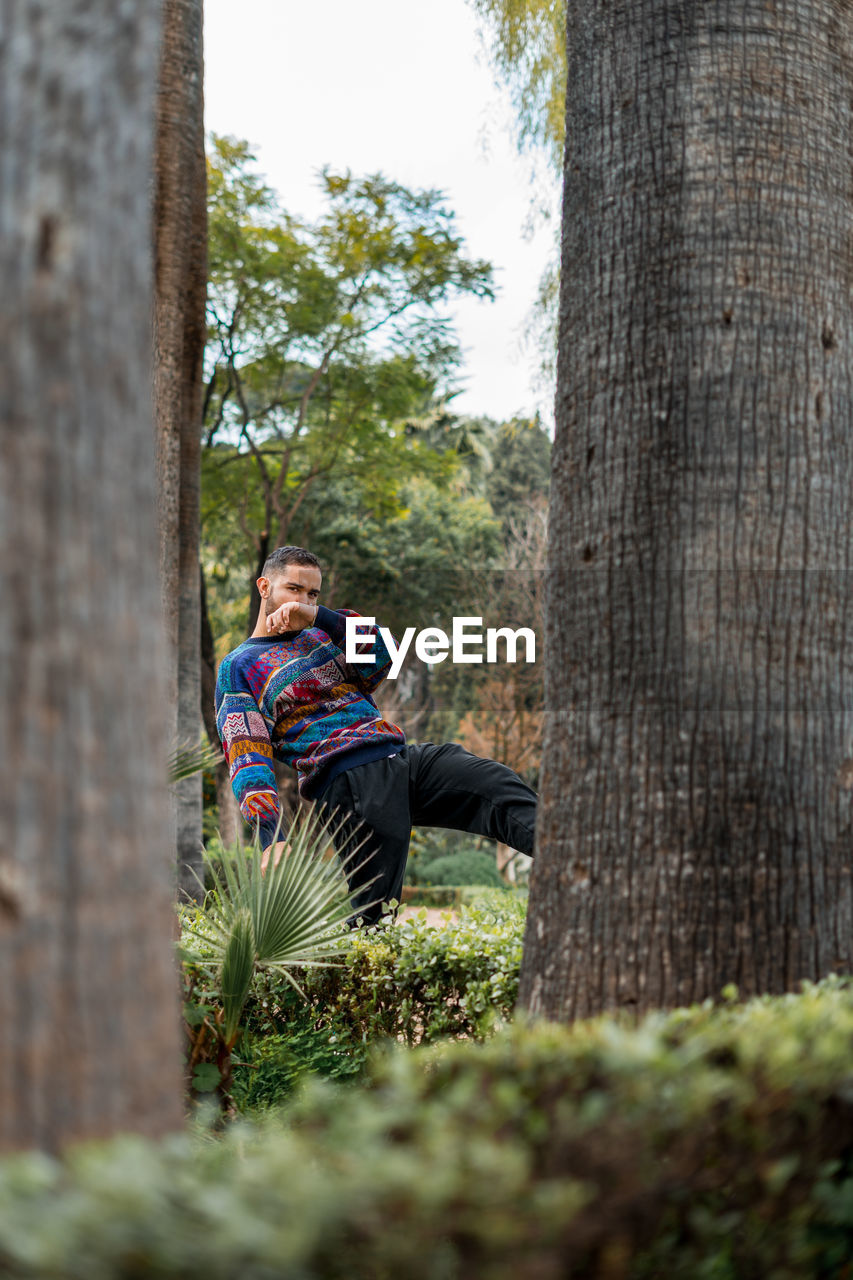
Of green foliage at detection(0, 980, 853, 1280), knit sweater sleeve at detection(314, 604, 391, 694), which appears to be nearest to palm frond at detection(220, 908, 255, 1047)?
green foliage at detection(0, 980, 853, 1280)

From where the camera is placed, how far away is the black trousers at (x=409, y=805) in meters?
4.55

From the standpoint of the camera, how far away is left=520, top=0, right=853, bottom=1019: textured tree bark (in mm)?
2424

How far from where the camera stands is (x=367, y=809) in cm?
455

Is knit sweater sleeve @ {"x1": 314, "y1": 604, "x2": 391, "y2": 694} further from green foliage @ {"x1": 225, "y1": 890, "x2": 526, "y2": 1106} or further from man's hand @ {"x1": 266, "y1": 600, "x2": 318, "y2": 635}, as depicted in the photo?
green foliage @ {"x1": 225, "y1": 890, "x2": 526, "y2": 1106}

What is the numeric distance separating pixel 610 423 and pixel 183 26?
4755mm

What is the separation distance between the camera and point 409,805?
4738mm

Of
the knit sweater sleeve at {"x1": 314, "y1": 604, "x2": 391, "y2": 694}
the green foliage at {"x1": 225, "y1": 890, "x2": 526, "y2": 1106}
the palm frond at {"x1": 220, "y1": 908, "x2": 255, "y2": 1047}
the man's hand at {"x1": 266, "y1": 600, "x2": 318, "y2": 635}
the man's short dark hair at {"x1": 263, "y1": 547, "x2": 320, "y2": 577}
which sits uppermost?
the man's short dark hair at {"x1": 263, "y1": 547, "x2": 320, "y2": 577}

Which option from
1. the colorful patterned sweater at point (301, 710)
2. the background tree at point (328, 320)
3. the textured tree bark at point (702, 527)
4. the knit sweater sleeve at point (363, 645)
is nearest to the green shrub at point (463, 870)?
the background tree at point (328, 320)

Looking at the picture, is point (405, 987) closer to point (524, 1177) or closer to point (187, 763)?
point (187, 763)

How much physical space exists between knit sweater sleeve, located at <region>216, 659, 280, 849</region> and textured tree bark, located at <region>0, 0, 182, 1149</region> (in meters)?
2.59

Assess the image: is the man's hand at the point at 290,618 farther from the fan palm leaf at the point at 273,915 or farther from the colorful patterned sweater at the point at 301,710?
the fan palm leaf at the point at 273,915

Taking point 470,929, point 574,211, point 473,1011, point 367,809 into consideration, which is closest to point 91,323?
point 574,211

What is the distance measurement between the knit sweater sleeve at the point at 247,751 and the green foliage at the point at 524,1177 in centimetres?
246

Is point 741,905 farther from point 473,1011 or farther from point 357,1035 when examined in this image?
point 357,1035
